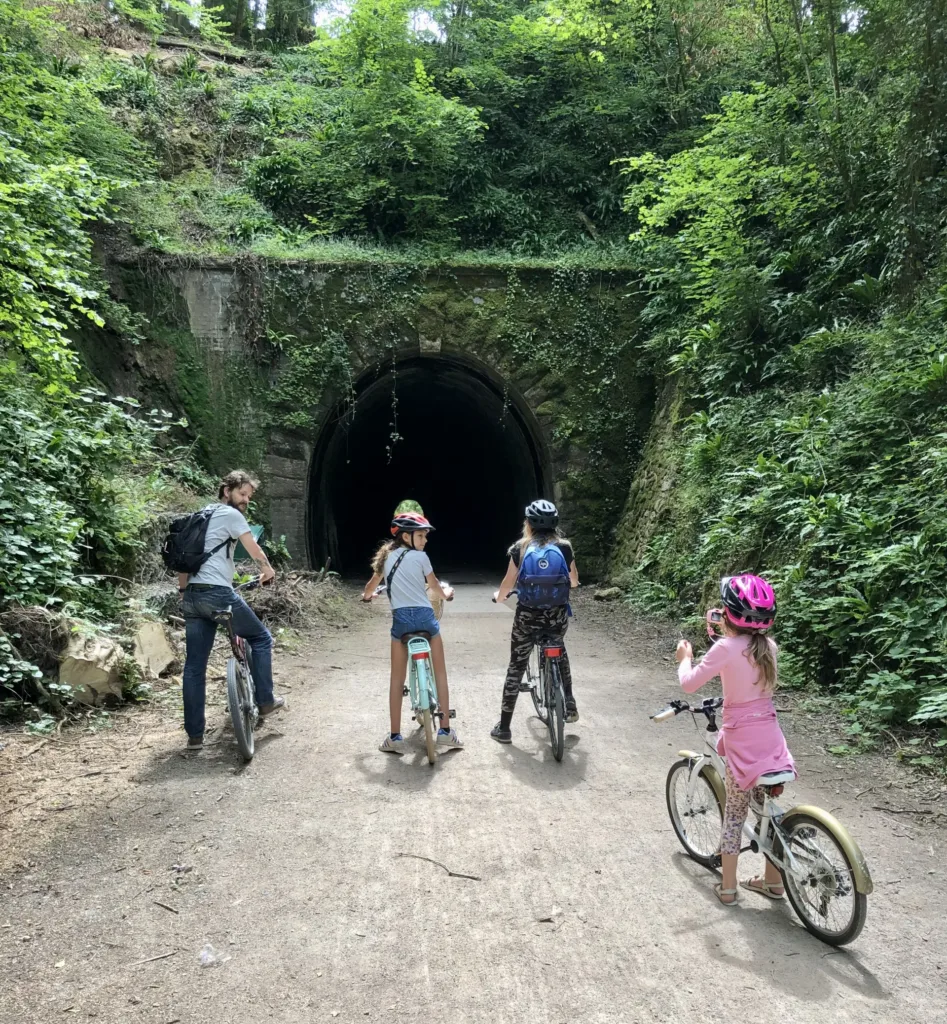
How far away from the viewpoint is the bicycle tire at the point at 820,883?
260 cm

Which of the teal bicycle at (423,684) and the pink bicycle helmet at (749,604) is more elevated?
the pink bicycle helmet at (749,604)

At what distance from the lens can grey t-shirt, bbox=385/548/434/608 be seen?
15.6 ft

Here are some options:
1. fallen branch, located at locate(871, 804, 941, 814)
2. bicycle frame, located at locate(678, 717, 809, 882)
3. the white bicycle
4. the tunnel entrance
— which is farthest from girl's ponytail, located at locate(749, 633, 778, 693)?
the tunnel entrance

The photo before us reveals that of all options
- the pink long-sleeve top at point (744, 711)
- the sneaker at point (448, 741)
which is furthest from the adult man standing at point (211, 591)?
the pink long-sleeve top at point (744, 711)

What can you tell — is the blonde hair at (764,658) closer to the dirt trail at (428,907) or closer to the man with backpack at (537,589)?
the dirt trail at (428,907)

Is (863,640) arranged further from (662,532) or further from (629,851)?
(662,532)

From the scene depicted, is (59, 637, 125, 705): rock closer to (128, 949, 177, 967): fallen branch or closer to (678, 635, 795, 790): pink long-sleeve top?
(128, 949, 177, 967): fallen branch

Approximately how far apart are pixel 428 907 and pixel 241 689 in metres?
2.14

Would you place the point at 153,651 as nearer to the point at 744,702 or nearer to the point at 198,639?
the point at 198,639

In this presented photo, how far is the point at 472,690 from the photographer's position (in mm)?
6320

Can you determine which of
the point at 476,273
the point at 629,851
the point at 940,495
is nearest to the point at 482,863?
the point at 629,851

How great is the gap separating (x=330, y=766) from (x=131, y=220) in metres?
10.6

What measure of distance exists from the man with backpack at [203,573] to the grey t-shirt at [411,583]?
0.87 m

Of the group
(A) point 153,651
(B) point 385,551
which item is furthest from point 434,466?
(B) point 385,551
